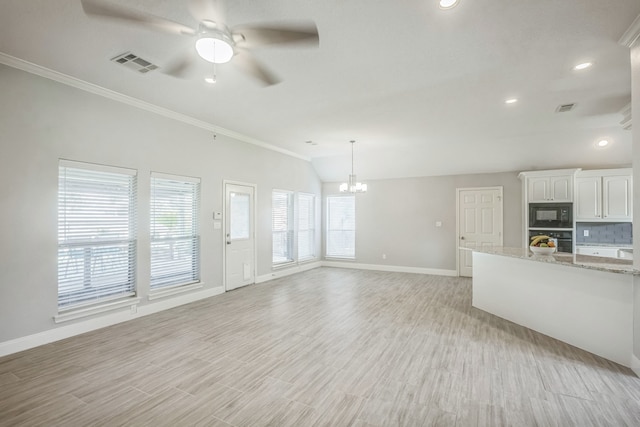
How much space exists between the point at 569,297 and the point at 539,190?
387cm

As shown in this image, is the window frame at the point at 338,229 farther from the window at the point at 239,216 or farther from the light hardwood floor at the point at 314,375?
the light hardwood floor at the point at 314,375

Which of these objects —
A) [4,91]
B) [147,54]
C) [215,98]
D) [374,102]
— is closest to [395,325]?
[374,102]

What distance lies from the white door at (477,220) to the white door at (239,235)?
4.91 m

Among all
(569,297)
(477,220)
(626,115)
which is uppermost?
(626,115)

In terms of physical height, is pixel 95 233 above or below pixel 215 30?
below

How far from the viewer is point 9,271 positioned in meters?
3.11

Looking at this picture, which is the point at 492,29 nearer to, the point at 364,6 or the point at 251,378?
the point at 364,6

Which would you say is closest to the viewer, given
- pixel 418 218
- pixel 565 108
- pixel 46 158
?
pixel 46 158

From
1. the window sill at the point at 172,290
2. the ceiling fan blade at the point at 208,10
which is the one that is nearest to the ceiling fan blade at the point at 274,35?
the ceiling fan blade at the point at 208,10

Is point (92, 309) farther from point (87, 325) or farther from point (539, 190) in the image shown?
point (539, 190)

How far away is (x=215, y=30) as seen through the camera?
7.45 feet

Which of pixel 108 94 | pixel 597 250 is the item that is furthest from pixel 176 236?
pixel 597 250

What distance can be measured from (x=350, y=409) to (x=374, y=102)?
11.7 ft

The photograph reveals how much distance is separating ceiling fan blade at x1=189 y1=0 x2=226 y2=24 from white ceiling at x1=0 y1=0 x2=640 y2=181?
0.09 m
